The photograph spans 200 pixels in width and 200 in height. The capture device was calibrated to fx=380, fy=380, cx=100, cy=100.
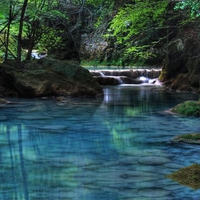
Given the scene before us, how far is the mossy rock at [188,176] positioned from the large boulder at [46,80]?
10.2 m

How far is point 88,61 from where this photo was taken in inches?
1503

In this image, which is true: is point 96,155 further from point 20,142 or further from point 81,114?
point 81,114

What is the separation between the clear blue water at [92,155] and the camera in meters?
4.41

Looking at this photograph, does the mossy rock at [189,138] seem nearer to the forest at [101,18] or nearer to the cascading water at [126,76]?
the forest at [101,18]

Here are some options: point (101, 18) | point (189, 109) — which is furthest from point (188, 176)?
point (101, 18)

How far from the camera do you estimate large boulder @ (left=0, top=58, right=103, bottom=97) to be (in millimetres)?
14516

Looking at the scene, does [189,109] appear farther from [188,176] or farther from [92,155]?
[188,176]

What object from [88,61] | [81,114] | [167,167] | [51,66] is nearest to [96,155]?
[167,167]

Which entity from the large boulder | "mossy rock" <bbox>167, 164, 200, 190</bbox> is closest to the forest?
the large boulder

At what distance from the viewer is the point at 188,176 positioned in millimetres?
4750

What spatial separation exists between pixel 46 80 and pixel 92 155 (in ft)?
29.5

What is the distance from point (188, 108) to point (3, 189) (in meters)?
7.02

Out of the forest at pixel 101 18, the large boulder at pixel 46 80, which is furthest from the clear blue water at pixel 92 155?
the large boulder at pixel 46 80

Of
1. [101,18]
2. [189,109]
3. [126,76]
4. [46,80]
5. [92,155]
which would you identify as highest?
[101,18]
